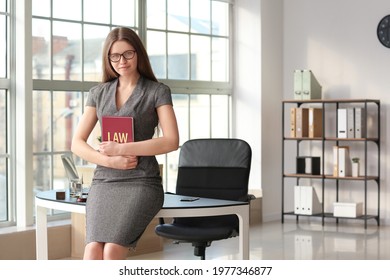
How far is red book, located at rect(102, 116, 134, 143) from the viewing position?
3.21 meters

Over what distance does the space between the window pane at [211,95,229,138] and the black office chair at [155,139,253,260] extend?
3.24 m

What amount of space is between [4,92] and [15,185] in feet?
2.48

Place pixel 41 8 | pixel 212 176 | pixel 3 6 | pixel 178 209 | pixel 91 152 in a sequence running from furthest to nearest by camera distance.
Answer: pixel 41 8
pixel 3 6
pixel 212 176
pixel 178 209
pixel 91 152

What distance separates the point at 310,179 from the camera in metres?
8.71

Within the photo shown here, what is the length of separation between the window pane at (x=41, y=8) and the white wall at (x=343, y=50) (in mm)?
3300

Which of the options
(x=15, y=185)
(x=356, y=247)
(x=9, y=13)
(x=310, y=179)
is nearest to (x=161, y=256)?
(x=15, y=185)

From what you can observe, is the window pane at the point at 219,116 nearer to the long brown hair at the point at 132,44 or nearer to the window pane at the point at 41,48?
the window pane at the point at 41,48

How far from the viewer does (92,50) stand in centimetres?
686

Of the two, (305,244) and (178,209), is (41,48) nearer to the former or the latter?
(305,244)

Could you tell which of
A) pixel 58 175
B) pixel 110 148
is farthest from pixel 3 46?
pixel 110 148

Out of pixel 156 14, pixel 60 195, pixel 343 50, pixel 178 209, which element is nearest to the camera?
pixel 178 209

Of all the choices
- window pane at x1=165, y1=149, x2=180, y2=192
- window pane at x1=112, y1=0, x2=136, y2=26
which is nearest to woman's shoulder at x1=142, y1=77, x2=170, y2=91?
window pane at x1=112, y1=0, x2=136, y2=26

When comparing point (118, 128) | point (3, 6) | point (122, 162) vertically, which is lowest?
point (122, 162)

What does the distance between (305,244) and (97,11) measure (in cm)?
287
